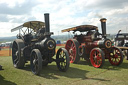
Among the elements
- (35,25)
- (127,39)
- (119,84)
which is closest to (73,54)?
(35,25)

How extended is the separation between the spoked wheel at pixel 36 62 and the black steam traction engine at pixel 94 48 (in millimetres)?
3090

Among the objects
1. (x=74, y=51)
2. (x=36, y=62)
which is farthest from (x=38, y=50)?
(x=74, y=51)

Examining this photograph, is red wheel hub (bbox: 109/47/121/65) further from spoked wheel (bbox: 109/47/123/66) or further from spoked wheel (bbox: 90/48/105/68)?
spoked wheel (bbox: 90/48/105/68)

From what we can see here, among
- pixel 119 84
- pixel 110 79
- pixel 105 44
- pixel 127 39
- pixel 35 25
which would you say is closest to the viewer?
pixel 119 84

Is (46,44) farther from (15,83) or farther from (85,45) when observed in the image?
(85,45)

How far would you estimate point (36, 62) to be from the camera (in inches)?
227

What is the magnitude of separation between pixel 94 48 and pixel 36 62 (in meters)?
3.25

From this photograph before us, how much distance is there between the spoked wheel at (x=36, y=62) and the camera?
5.32 m

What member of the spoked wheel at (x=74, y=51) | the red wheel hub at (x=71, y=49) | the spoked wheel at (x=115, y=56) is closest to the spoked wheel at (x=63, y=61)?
the spoked wheel at (x=74, y=51)

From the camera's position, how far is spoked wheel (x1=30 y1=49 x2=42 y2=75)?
209 inches

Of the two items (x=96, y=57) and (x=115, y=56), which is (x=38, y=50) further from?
(x=115, y=56)

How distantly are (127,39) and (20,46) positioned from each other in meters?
9.50

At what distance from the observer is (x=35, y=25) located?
7.95 metres

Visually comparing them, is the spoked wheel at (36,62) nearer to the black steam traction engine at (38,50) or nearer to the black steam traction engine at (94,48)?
the black steam traction engine at (38,50)
